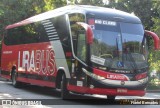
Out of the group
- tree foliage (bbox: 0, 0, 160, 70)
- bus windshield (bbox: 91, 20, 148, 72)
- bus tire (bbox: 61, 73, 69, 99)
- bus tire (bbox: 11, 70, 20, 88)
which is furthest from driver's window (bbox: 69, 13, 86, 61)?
tree foliage (bbox: 0, 0, 160, 70)

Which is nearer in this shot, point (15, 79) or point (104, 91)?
point (104, 91)

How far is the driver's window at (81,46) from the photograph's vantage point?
13.8 m

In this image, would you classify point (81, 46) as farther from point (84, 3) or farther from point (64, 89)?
point (84, 3)

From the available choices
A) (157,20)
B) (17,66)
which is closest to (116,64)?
(17,66)

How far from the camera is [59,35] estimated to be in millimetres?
16016

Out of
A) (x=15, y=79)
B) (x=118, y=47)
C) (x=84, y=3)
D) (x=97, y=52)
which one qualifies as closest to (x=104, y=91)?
(x=97, y=52)

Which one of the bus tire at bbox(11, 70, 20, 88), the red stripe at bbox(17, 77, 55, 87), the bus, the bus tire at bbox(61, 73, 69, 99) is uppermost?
the bus

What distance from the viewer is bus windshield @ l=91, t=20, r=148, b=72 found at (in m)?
13.5

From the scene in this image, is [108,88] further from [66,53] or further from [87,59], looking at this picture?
[66,53]

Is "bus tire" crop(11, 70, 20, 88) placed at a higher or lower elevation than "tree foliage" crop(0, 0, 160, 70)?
lower

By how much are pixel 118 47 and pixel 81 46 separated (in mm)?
1380

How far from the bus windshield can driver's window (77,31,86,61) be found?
0.41 meters

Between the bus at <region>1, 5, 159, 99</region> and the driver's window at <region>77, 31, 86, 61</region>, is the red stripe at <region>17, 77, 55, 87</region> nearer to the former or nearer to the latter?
the bus at <region>1, 5, 159, 99</region>

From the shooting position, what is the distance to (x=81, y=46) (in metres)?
14.1
